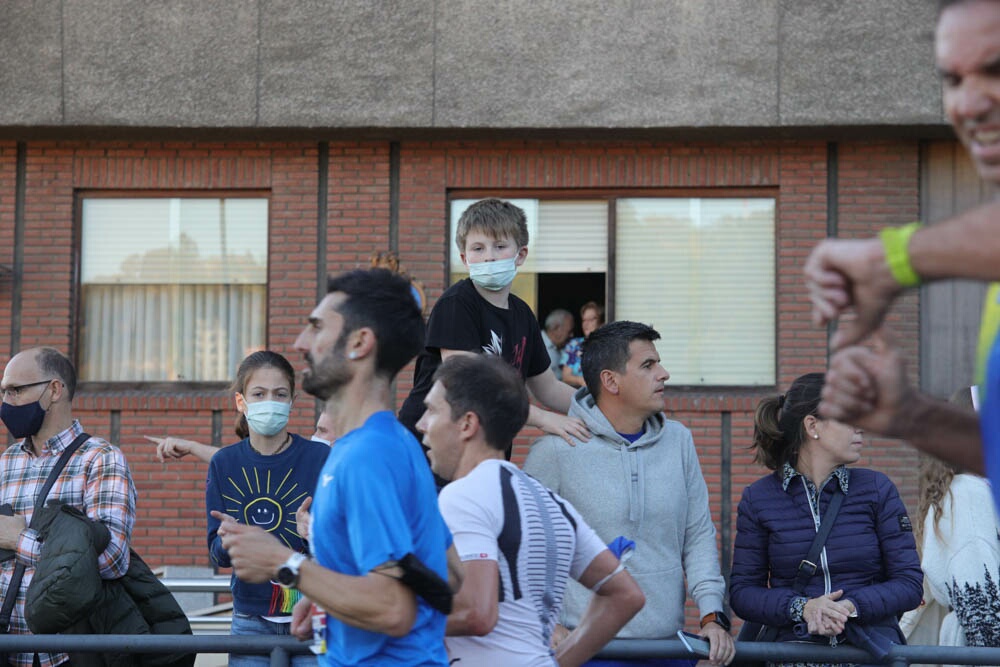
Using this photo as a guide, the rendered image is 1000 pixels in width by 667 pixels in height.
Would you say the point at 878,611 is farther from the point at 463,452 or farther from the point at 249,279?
the point at 249,279

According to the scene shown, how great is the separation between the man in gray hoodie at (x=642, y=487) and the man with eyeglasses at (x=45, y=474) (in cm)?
172

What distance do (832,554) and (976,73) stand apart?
3417 mm

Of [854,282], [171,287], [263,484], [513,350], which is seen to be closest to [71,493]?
[263,484]

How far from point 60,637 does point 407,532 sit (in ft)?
8.37

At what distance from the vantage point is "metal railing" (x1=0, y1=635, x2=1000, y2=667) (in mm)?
4785

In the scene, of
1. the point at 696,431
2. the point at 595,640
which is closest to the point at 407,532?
the point at 595,640

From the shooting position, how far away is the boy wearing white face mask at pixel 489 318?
16.5ft

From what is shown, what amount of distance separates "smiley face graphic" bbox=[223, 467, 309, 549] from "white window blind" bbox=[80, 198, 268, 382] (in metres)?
6.77

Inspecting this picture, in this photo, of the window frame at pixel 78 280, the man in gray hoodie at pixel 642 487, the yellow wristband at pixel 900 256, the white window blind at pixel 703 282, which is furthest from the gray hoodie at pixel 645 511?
the window frame at pixel 78 280

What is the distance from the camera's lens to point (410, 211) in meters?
11.8

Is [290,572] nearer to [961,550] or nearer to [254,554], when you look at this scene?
[254,554]

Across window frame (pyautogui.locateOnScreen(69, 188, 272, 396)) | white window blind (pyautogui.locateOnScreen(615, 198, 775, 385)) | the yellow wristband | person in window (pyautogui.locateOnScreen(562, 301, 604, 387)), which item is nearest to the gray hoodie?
the yellow wristband

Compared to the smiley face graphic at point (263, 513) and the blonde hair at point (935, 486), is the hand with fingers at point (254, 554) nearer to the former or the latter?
the smiley face graphic at point (263, 513)

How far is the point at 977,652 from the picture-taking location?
479cm
